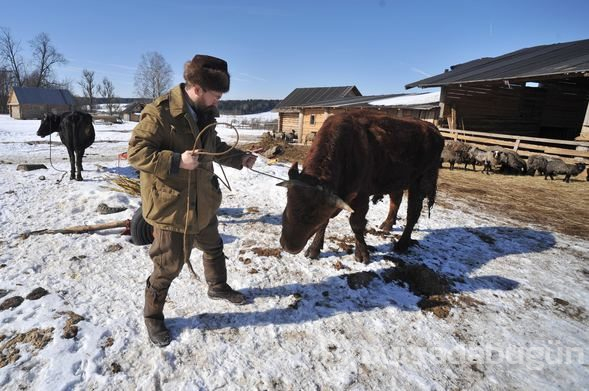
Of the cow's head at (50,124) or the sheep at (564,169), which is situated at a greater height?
the cow's head at (50,124)

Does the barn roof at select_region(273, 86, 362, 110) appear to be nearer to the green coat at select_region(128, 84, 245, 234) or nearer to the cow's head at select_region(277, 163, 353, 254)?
the cow's head at select_region(277, 163, 353, 254)

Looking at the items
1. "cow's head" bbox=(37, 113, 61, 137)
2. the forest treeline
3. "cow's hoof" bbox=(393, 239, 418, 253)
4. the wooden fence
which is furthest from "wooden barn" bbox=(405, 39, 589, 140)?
the forest treeline

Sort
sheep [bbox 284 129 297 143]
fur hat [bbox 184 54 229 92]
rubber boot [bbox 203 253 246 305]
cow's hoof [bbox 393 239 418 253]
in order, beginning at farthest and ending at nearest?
1. sheep [bbox 284 129 297 143]
2. cow's hoof [bbox 393 239 418 253]
3. rubber boot [bbox 203 253 246 305]
4. fur hat [bbox 184 54 229 92]

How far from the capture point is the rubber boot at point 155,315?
248 centimetres

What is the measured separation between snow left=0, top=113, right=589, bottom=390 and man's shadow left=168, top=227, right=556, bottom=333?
18mm

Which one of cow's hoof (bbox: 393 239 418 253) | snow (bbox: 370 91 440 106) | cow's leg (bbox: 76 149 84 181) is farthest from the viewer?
snow (bbox: 370 91 440 106)

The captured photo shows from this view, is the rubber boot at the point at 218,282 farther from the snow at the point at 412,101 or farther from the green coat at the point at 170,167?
the snow at the point at 412,101

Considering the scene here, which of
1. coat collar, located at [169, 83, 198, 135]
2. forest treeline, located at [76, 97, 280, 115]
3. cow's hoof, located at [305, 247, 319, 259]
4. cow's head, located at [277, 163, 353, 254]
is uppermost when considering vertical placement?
forest treeline, located at [76, 97, 280, 115]

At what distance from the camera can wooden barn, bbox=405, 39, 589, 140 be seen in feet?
52.5

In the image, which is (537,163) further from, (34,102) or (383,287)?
(34,102)

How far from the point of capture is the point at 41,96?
4997cm

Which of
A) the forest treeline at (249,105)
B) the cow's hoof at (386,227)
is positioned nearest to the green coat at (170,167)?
the cow's hoof at (386,227)

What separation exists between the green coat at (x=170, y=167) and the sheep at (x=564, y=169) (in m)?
13.4

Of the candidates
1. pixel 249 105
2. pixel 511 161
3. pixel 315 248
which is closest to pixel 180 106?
pixel 315 248
